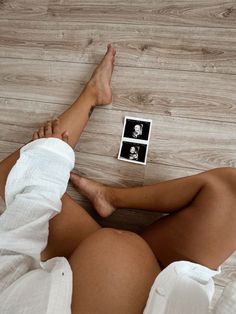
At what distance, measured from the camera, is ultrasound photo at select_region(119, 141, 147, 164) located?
Answer: 4.11ft

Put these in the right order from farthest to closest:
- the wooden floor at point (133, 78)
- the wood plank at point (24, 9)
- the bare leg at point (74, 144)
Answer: the wood plank at point (24, 9)
the wooden floor at point (133, 78)
the bare leg at point (74, 144)

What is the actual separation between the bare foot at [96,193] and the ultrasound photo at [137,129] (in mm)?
238

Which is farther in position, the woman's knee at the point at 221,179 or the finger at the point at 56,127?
the finger at the point at 56,127

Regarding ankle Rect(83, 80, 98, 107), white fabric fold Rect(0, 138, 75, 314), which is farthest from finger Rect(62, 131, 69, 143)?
ankle Rect(83, 80, 98, 107)

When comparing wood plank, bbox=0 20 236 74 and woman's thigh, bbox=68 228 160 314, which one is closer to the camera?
woman's thigh, bbox=68 228 160 314

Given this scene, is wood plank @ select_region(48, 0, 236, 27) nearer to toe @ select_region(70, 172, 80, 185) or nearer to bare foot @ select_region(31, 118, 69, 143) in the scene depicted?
bare foot @ select_region(31, 118, 69, 143)

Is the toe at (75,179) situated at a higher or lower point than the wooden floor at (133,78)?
lower

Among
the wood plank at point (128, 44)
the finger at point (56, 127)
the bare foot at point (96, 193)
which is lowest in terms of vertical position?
the bare foot at point (96, 193)

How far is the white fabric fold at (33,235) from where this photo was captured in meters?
0.64

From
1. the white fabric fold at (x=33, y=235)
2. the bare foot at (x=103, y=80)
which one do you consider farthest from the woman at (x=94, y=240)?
the bare foot at (x=103, y=80)

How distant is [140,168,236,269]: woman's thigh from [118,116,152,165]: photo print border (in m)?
0.35

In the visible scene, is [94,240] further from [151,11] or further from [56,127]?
[151,11]

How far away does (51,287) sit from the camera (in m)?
0.68

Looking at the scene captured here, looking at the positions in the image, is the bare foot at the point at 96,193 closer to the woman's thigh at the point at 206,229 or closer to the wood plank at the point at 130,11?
the woman's thigh at the point at 206,229
